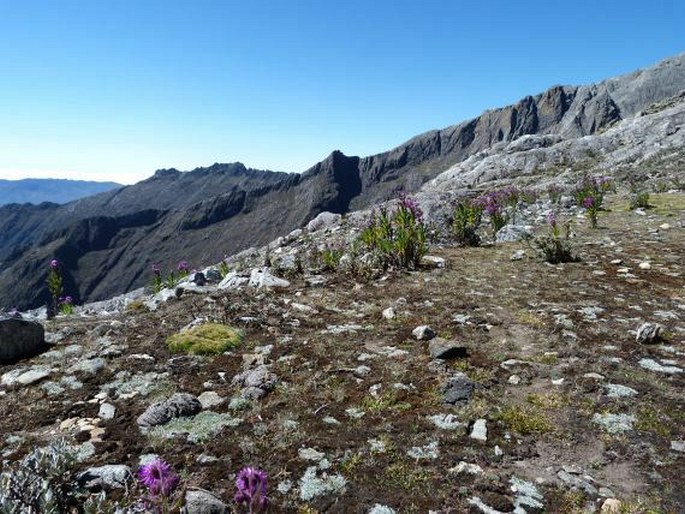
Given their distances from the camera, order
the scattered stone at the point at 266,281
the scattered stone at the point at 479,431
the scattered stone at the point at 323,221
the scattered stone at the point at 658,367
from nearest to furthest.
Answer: the scattered stone at the point at 479,431 → the scattered stone at the point at 658,367 → the scattered stone at the point at 266,281 → the scattered stone at the point at 323,221

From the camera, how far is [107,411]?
6.34 m

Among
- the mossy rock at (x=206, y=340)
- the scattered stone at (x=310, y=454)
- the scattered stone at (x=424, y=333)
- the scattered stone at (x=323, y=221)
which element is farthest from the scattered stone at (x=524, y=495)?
the scattered stone at (x=323, y=221)

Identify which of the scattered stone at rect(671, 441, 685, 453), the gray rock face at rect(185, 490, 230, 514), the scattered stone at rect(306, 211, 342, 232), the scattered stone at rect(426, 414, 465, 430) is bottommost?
the scattered stone at rect(671, 441, 685, 453)

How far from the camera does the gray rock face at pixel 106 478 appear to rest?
471 cm

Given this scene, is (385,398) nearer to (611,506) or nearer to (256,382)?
(256,382)

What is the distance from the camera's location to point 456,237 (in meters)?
19.7

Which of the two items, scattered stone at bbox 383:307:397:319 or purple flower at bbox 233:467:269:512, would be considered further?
scattered stone at bbox 383:307:397:319

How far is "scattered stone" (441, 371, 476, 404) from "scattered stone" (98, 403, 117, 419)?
4.62 metres

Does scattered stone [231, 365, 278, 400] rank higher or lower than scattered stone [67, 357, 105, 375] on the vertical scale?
lower

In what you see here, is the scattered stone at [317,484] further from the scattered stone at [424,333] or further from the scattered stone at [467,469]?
the scattered stone at [424,333]

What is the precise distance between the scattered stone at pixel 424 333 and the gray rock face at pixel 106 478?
5.64m

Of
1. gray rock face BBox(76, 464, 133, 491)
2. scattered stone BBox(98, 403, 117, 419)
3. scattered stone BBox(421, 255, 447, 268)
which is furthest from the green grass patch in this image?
scattered stone BBox(421, 255, 447, 268)

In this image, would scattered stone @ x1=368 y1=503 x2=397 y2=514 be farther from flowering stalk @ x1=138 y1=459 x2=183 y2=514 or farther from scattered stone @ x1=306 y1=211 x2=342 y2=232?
scattered stone @ x1=306 y1=211 x2=342 y2=232

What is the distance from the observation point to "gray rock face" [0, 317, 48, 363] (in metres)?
8.46
